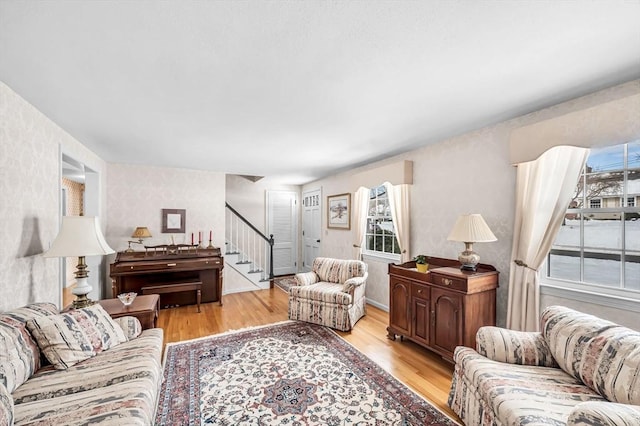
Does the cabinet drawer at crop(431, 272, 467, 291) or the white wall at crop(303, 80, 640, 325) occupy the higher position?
the white wall at crop(303, 80, 640, 325)

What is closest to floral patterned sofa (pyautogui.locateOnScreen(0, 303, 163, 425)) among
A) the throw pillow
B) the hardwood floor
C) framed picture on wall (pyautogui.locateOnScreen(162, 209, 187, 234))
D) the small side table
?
the throw pillow

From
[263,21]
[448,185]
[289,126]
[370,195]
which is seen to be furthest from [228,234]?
[263,21]

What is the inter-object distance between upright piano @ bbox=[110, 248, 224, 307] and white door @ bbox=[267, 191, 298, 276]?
201 centimetres

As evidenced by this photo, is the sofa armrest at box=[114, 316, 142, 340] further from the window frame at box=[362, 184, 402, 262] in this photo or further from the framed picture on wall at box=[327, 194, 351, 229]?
the framed picture on wall at box=[327, 194, 351, 229]

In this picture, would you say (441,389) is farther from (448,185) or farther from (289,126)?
(289,126)

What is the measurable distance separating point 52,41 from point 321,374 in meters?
2.88

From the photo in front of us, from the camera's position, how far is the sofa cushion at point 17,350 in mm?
1406

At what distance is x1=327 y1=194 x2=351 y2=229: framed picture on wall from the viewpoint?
4.96 metres

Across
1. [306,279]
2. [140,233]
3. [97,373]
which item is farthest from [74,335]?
[140,233]

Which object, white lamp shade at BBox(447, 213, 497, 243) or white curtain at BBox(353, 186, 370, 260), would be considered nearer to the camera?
white lamp shade at BBox(447, 213, 497, 243)

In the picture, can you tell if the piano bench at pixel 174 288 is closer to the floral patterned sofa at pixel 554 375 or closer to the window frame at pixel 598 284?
the floral patterned sofa at pixel 554 375

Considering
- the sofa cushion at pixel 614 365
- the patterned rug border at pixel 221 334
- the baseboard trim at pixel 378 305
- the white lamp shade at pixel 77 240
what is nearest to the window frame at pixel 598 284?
the sofa cushion at pixel 614 365

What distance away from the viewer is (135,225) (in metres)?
4.51

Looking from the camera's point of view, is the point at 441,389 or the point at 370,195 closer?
the point at 441,389
